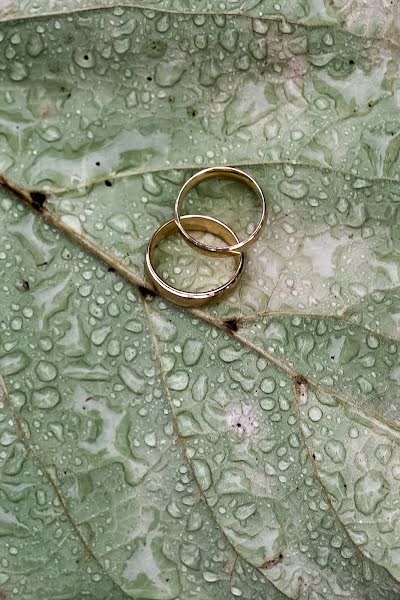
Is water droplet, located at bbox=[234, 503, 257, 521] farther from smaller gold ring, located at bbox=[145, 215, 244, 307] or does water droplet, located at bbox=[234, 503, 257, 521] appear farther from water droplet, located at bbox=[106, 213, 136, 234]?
water droplet, located at bbox=[106, 213, 136, 234]

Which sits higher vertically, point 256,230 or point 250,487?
point 256,230

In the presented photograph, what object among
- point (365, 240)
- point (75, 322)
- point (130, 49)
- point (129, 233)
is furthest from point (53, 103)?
point (365, 240)

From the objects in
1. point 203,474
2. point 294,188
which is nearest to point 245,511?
point 203,474

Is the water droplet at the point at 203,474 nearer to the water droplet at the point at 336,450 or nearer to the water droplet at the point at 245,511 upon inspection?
the water droplet at the point at 245,511

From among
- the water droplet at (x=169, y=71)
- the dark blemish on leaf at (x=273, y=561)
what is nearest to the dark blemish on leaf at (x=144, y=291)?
the water droplet at (x=169, y=71)

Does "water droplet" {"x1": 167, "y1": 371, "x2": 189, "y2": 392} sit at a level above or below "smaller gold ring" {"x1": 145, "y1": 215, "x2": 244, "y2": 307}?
below

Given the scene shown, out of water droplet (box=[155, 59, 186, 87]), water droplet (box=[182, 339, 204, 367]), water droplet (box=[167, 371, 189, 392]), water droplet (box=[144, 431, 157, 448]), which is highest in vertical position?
water droplet (box=[155, 59, 186, 87])

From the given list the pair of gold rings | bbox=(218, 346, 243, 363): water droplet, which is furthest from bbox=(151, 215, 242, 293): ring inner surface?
bbox=(218, 346, 243, 363): water droplet

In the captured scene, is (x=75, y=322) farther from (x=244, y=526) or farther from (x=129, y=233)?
(x=244, y=526)

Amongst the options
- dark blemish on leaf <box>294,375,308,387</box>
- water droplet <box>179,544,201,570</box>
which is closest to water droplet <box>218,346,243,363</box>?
dark blemish on leaf <box>294,375,308,387</box>
